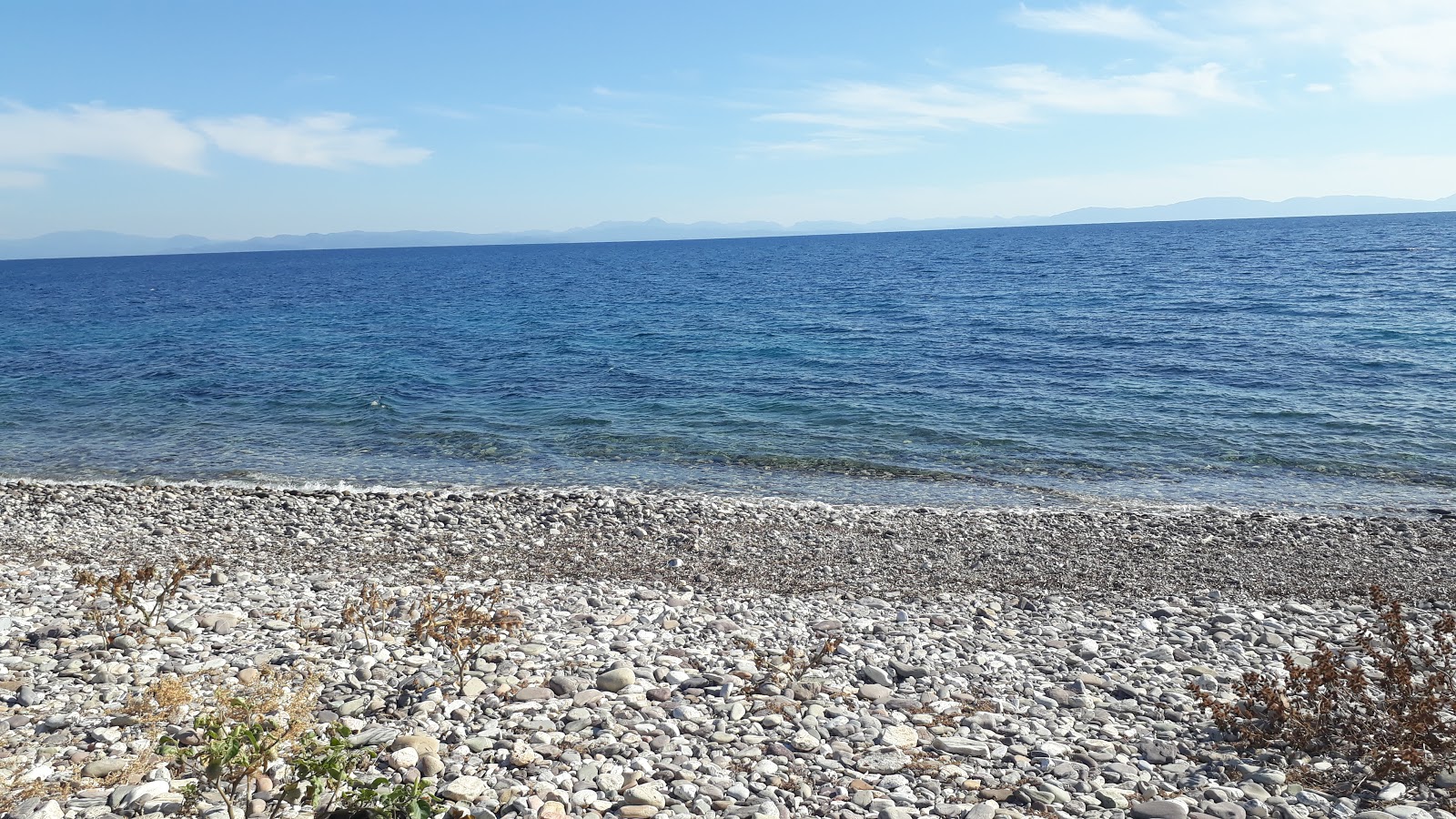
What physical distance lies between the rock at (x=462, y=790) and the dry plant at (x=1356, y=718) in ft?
20.3

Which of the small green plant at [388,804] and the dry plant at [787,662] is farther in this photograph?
the dry plant at [787,662]

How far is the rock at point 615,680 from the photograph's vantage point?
8375mm

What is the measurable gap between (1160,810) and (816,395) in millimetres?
20696

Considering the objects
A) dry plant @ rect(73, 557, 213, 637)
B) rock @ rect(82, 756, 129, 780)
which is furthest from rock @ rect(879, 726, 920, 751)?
dry plant @ rect(73, 557, 213, 637)

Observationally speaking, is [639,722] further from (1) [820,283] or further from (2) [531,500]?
(1) [820,283]

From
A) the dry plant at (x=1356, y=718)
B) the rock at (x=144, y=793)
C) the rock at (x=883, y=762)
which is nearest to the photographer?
the rock at (x=144, y=793)

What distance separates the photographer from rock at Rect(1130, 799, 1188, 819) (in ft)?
20.8

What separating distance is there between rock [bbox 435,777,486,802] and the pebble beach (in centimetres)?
2

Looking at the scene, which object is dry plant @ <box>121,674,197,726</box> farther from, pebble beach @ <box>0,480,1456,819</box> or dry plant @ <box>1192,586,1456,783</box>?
dry plant @ <box>1192,586,1456,783</box>

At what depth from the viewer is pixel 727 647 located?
9.73m

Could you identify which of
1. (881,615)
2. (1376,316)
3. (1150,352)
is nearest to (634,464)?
(881,615)

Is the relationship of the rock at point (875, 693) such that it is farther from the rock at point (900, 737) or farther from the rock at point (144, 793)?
the rock at point (144, 793)

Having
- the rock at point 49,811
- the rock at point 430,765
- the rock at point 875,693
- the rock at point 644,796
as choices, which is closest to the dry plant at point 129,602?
the rock at point 49,811

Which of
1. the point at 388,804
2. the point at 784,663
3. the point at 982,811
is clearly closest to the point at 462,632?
the point at 784,663
